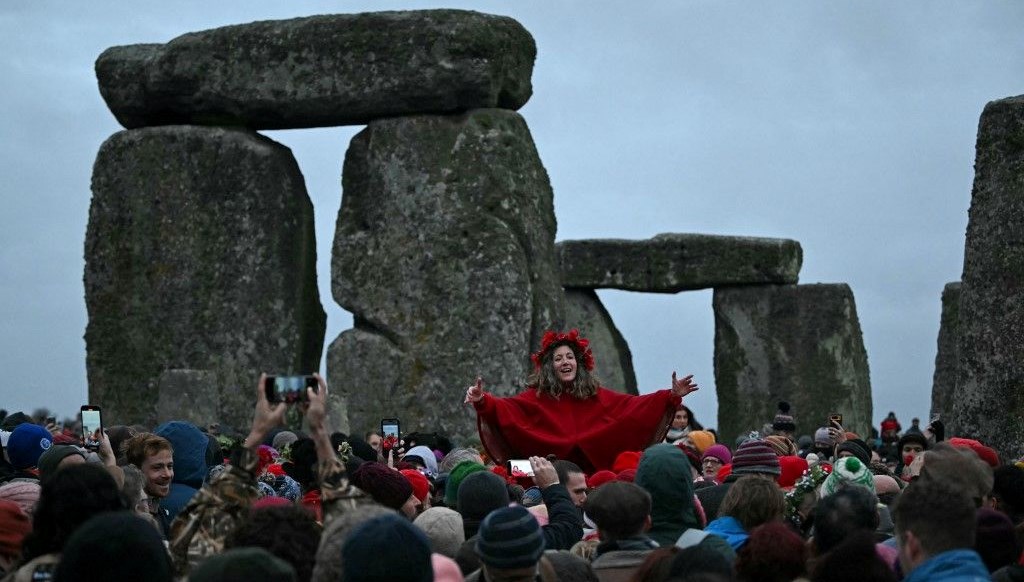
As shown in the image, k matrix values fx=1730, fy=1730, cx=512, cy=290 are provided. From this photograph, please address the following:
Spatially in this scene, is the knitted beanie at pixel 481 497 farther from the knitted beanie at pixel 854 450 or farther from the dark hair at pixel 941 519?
the knitted beanie at pixel 854 450

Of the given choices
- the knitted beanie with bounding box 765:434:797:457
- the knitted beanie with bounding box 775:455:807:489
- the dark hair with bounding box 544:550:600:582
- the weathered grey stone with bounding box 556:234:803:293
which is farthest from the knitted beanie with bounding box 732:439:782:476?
the weathered grey stone with bounding box 556:234:803:293

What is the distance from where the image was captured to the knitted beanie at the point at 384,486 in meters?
6.05

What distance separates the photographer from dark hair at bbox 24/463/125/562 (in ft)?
15.0

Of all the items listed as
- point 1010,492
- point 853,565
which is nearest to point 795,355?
point 1010,492

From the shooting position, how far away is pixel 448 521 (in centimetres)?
555

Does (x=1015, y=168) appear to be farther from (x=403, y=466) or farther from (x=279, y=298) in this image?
(x=279, y=298)

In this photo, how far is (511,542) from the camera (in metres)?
4.49

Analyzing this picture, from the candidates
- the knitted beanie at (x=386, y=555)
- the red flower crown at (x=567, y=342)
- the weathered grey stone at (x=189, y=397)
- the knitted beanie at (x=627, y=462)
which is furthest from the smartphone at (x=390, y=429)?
the knitted beanie at (x=386, y=555)

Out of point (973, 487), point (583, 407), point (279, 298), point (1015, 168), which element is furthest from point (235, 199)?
point (973, 487)

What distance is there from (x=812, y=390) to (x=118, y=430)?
15.1m

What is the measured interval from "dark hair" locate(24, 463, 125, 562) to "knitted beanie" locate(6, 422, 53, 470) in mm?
3116

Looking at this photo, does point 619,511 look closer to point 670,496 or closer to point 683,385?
point 670,496

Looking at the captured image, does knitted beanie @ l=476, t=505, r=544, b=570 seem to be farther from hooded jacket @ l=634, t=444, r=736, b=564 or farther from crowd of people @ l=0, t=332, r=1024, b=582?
hooded jacket @ l=634, t=444, r=736, b=564

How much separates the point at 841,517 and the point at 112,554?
7.22 ft
